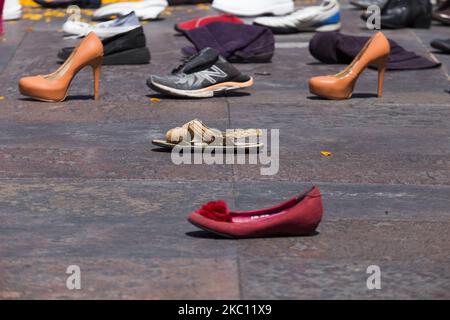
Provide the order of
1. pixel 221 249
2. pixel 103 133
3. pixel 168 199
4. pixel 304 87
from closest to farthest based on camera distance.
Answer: pixel 221 249
pixel 168 199
pixel 103 133
pixel 304 87

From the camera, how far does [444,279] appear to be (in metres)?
4.50

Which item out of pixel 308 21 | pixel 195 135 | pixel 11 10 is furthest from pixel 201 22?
pixel 195 135

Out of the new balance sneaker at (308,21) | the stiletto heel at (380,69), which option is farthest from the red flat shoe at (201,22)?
the stiletto heel at (380,69)

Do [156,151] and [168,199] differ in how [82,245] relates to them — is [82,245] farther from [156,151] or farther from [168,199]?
[156,151]

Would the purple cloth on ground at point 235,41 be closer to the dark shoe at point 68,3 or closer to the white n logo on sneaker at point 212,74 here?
the white n logo on sneaker at point 212,74

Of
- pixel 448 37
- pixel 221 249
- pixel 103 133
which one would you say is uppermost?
pixel 221 249

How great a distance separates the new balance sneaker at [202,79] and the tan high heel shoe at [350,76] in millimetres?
527

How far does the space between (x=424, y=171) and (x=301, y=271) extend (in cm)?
198

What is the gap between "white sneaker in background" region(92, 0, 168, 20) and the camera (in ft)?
38.8

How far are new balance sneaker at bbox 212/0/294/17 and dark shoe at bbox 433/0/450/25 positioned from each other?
1473mm

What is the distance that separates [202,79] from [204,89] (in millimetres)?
71

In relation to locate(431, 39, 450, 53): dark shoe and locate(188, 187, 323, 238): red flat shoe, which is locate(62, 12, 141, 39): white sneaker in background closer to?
locate(431, 39, 450, 53): dark shoe

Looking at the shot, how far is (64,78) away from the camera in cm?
816
